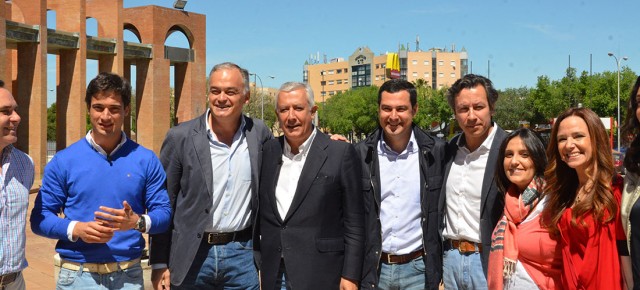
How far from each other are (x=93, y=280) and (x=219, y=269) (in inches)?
35.0

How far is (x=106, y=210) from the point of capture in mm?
3494

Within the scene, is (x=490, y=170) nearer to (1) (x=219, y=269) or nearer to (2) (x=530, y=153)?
(2) (x=530, y=153)

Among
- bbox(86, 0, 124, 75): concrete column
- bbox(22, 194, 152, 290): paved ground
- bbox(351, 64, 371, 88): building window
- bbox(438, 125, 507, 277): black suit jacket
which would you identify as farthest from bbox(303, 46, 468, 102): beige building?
bbox(438, 125, 507, 277): black suit jacket

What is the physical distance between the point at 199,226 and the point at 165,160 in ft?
1.84

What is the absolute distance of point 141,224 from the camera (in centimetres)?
373

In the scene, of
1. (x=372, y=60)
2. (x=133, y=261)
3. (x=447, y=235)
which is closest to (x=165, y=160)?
(x=133, y=261)

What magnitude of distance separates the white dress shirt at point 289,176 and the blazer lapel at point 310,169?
0.13ft

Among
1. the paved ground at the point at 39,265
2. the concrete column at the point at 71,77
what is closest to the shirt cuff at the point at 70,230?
the paved ground at the point at 39,265

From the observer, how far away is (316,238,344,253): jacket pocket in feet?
13.5

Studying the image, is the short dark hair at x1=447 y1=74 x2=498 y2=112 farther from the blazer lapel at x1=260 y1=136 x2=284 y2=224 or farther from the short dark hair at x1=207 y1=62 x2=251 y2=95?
the short dark hair at x1=207 y1=62 x2=251 y2=95

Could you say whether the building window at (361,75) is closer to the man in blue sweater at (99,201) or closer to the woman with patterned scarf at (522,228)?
the woman with patterned scarf at (522,228)

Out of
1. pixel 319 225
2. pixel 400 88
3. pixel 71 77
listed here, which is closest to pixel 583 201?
pixel 400 88

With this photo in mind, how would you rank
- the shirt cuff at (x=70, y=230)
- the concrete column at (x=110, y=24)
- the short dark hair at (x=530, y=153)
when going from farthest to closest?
the concrete column at (x=110, y=24), the short dark hair at (x=530, y=153), the shirt cuff at (x=70, y=230)

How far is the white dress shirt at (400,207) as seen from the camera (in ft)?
14.3
